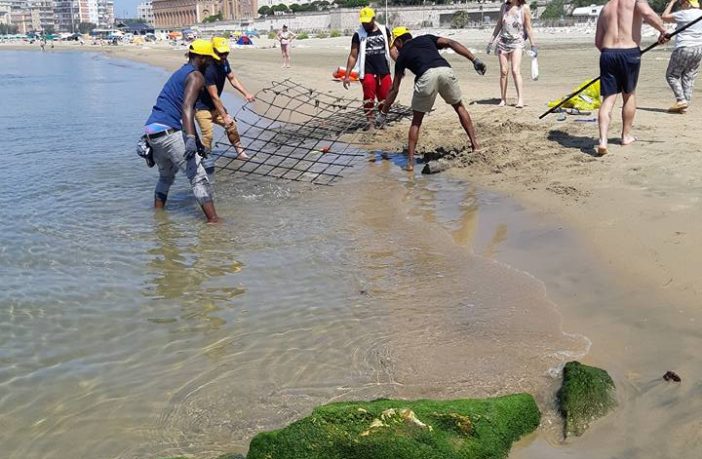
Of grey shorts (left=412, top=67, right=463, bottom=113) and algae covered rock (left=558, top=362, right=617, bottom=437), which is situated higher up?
grey shorts (left=412, top=67, right=463, bottom=113)

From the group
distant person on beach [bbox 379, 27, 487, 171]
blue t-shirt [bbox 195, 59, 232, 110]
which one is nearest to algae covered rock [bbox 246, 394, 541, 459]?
distant person on beach [bbox 379, 27, 487, 171]

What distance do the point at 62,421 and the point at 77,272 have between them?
7.52 feet

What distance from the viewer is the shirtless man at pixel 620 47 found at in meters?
7.14

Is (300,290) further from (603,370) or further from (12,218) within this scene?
(12,218)

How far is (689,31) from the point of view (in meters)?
9.05

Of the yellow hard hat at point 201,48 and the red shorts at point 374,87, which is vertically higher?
the yellow hard hat at point 201,48

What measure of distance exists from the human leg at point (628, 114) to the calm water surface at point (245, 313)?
1.99 metres

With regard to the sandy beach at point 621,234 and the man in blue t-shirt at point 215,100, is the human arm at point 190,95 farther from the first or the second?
the sandy beach at point 621,234

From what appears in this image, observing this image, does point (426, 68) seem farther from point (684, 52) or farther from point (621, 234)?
point (684, 52)

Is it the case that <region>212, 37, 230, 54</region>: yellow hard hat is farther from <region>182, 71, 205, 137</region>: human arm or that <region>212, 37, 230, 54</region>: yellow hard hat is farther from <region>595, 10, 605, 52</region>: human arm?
<region>595, 10, 605, 52</region>: human arm

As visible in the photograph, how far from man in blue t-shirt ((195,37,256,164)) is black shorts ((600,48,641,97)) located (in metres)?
4.33

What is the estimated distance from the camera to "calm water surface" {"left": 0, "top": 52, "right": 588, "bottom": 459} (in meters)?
3.49

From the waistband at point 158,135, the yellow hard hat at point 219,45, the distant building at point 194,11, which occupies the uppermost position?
the distant building at point 194,11

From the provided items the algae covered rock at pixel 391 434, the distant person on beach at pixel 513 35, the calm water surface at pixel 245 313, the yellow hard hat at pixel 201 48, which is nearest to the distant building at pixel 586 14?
the distant person on beach at pixel 513 35
